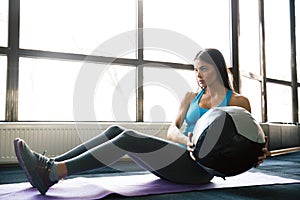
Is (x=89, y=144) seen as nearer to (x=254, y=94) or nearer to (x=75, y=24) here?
(x=75, y=24)

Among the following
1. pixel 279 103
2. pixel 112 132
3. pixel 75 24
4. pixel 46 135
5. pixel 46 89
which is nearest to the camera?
pixel 112 132

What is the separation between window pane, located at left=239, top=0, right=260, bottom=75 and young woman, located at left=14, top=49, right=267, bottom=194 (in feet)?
9.58

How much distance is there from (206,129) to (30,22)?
8.71ft

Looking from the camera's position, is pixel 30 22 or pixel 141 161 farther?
pixel 30 22

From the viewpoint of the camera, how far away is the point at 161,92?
3.95 metres

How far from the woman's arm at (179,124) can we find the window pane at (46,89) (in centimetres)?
191

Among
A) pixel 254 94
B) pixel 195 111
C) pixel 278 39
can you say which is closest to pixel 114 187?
pixel 195 111

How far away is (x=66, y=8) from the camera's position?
354 cm

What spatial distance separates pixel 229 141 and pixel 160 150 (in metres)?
0.36

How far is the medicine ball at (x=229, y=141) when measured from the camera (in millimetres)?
1411

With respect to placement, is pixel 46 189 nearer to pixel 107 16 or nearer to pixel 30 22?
pixel 30 22

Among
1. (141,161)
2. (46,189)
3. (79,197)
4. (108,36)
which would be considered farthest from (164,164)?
(108,36)

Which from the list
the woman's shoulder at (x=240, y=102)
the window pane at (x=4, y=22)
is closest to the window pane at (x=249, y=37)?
the woman's shoulder at (x=240, y=102)

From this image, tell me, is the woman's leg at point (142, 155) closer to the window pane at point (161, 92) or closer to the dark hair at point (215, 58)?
the dark hair at point (215, 58)
